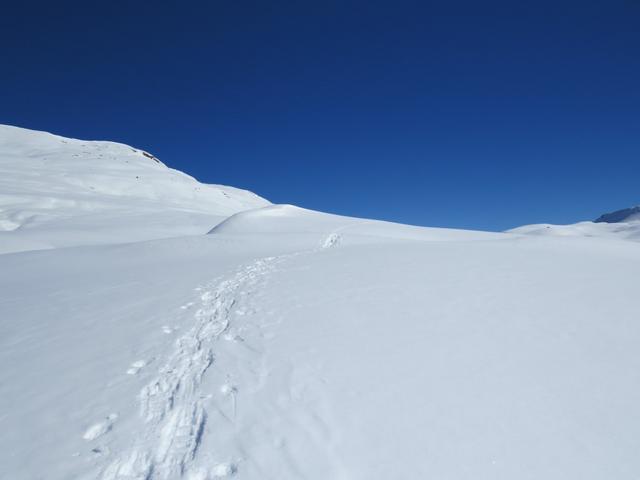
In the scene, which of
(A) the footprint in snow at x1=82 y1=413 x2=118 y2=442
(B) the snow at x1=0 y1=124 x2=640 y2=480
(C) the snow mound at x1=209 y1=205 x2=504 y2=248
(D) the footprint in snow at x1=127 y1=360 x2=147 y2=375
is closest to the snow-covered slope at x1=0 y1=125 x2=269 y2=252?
(C) the snow mound at x1=209 y1=205 x2=504 y2=248

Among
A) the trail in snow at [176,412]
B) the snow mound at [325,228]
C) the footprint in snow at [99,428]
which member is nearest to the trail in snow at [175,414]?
the trail in snow at [176,412]

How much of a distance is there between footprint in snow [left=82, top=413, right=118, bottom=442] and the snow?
0.02 meters

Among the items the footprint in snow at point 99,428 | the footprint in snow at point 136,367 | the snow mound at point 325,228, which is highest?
the snow mound at point 325,228

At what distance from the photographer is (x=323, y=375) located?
4898 millimetres

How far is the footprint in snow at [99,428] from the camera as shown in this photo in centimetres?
374

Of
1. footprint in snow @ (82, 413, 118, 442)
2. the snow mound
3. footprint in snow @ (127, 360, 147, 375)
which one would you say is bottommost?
footprint in snow @ (82, 413, 118, 442)

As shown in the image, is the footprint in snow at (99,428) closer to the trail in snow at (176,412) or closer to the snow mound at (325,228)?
the trail in snow at (176,412)

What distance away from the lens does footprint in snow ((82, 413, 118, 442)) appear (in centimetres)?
374

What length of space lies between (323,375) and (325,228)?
19299 millimetres

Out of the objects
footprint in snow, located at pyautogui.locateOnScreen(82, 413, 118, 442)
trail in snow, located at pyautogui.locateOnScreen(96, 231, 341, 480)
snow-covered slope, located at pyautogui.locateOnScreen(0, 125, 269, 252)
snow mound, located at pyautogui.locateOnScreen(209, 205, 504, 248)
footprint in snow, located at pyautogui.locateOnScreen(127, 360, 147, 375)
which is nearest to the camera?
trail in snow, located at pyautogui.locateOnScreen(96, 231, 341, 480)

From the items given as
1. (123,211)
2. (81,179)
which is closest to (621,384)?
(123,211)

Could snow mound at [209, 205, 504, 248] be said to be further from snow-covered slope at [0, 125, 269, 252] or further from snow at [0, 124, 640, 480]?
snow at [0, 124, 640, 480]

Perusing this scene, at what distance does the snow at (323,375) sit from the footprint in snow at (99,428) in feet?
0.06

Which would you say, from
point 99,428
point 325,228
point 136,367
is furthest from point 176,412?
point 325,228
